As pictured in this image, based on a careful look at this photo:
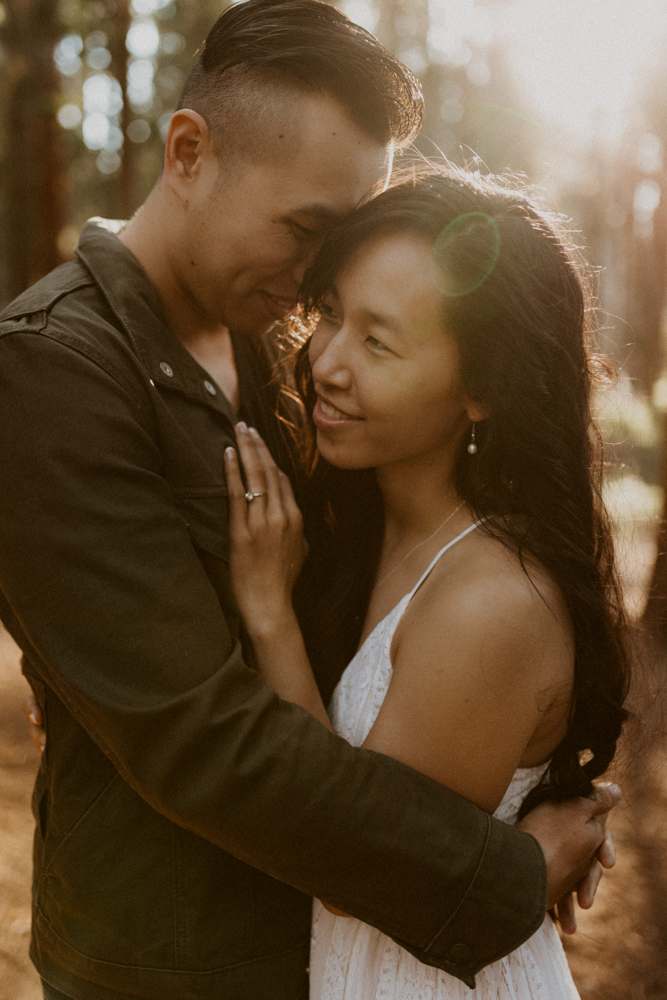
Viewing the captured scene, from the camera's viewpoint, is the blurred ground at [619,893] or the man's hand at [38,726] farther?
the blurred ground at [619,893]

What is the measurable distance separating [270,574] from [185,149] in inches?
46.9

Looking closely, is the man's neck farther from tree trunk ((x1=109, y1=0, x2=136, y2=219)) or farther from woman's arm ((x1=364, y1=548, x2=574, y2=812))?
tree trunk ((x1=109, y1=0, x2=136, y2=219))

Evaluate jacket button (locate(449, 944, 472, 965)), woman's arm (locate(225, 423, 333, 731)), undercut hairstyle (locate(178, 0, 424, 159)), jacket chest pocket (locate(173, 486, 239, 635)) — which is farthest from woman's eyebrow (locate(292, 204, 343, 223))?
jacket button (locate(449, 944, 472, 965))

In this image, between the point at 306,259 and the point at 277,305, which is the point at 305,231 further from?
the point at 277,305

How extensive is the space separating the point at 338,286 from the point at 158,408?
588 mm

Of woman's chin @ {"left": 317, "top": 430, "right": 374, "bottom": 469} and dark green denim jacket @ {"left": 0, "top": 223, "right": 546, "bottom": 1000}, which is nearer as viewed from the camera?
dark green denim jacket @ {"left": 0, "top": 223, "right": 546, "bottom": 1000}

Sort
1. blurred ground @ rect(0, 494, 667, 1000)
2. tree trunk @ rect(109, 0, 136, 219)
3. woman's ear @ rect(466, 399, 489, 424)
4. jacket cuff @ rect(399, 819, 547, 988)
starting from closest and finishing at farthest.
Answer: jacket cuff @ rect(399, 819, 547, 988)
woman's ear @ rect(466, 399, 489, 424)
blurred ground @ rect(0, 494, 667, 1000)
tree trunk @ rect(109, 0, 136, 219)

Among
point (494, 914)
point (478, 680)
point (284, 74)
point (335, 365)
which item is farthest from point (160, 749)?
point (284, 74)

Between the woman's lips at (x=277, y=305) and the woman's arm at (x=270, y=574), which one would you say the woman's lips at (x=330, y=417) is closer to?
the woman's arm at (x=270, y=574)

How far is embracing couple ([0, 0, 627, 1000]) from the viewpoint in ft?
4.94

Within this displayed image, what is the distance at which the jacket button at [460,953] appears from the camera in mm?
1621

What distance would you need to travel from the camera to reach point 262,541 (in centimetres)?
191

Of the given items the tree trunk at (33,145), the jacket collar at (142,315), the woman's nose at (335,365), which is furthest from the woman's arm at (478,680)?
the tree trunk at (33,145)

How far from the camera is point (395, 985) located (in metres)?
1.82
